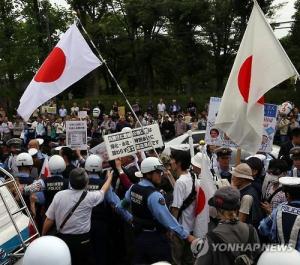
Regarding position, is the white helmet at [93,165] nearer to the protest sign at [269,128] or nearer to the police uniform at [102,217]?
the police uniform at [102,217]

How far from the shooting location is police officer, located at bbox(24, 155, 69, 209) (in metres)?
6.65

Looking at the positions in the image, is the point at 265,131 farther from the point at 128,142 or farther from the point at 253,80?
the point at 128,142

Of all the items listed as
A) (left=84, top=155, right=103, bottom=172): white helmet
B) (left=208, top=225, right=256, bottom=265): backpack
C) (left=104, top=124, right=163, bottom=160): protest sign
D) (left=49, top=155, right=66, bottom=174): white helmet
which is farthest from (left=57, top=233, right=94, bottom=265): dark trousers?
(left=208, top=225, right=256, bottom=265): backpack

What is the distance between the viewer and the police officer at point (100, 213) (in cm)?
648

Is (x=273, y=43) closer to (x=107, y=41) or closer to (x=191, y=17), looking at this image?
(x=191, y=17)

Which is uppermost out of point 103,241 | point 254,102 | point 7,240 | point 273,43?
point 273,43

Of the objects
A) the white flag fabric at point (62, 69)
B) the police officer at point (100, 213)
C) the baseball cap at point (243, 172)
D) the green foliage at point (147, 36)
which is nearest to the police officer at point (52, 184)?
the police officer at point (100, 213)

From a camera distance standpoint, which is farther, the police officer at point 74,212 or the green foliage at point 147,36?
the green foliage at point 147,36

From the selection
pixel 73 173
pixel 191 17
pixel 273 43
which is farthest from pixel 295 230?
pixel 191 17

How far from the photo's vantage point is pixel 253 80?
6.75 metres

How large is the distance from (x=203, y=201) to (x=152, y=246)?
0.74 meters

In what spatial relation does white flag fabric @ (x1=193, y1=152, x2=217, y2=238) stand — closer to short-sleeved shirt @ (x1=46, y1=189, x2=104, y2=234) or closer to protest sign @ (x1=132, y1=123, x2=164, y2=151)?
short-sleeved shirt @ (x1=46, y1=189, x2=104, y2=234)

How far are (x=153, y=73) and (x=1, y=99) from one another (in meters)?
13.4

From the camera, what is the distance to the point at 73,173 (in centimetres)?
582
